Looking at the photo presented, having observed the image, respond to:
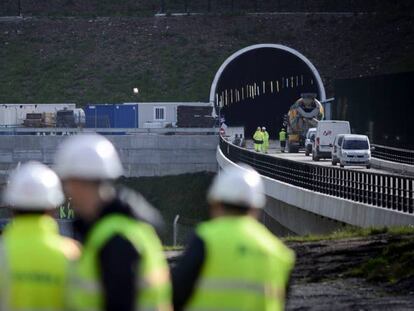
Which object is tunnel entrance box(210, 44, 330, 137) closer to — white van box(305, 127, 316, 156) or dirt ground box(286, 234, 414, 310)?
white van box(305, 127, 316, 156)

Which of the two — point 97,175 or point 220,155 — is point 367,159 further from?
point 97,175

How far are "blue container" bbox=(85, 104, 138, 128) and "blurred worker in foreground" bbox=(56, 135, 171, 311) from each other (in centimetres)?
7067

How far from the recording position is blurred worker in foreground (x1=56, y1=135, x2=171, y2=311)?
7176mm

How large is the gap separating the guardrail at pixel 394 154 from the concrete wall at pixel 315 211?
10.7m

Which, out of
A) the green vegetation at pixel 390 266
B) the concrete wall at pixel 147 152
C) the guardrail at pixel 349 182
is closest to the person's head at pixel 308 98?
the concrete wall at pixel 147 152

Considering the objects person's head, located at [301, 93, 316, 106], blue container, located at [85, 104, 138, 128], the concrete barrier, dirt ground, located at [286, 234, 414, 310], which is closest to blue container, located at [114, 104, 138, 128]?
blue container, located at [85, 104, 138, 128]

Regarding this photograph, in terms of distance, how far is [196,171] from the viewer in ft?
233

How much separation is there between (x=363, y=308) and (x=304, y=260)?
20.2 feet

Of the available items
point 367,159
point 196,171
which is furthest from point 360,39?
point 367,159

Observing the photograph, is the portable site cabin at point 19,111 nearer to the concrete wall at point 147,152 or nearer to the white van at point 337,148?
the concrete wall at point 147,152

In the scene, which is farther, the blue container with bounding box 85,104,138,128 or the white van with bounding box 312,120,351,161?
the blue container with bounding box 85,104,138,128

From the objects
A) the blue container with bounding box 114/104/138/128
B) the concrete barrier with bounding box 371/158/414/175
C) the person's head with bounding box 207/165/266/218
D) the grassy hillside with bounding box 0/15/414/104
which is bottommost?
the concrete barrier with bounding box 371/158/414/175

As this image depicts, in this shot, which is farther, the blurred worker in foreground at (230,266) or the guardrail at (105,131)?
the guardrail at (105,131)

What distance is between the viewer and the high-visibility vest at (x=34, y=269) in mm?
7594
